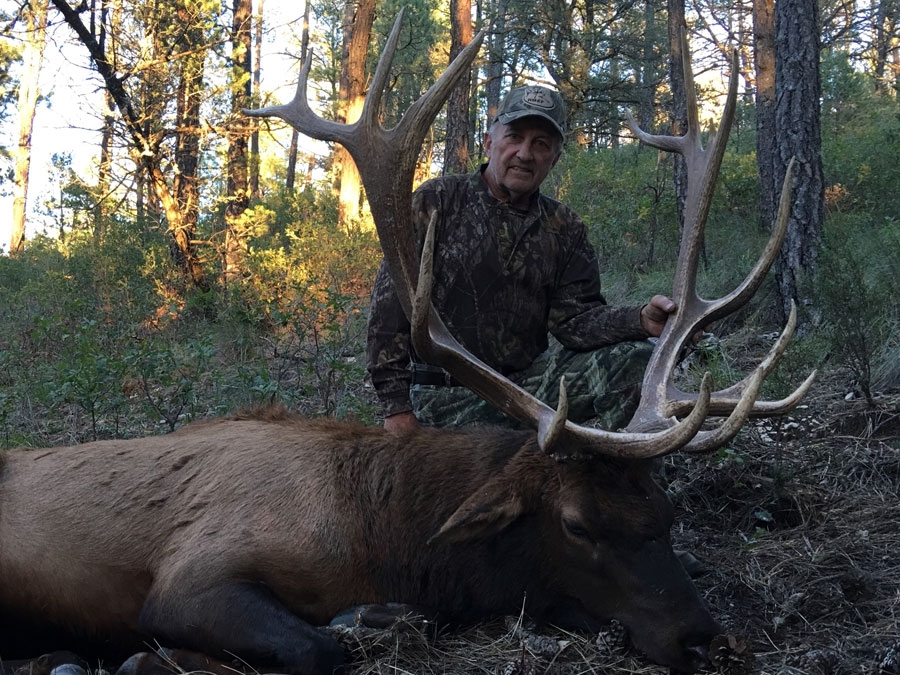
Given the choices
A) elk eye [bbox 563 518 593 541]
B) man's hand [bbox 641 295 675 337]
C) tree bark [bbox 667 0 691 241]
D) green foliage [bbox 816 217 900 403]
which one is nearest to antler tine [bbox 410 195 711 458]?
elk eye [bbox 563 518 593 541]

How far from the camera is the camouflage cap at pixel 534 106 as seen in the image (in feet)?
14.6

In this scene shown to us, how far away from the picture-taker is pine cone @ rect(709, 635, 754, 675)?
2588mm

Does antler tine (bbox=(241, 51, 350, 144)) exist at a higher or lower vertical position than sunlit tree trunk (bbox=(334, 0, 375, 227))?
lower

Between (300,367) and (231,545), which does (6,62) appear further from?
(231,545)

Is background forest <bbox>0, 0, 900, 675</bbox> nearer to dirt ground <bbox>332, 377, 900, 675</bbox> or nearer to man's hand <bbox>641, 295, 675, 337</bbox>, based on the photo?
dirt ground <bbox>332, 377, 900, 675</bbox>

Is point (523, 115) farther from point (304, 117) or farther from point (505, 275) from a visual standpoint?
point (304, 117)

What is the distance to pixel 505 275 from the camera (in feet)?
15.3

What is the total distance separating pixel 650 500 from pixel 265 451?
1702mm

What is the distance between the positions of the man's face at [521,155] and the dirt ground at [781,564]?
6.10 ft

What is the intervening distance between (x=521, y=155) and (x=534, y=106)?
28 centimetres

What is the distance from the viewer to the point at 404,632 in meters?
3.02

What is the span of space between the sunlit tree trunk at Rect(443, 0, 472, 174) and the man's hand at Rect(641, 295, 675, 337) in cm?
984

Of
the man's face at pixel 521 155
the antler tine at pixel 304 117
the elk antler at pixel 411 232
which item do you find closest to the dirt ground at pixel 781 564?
the elk antler at pixel 411 232

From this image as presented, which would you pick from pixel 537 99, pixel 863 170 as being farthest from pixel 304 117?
pixel 863 170
